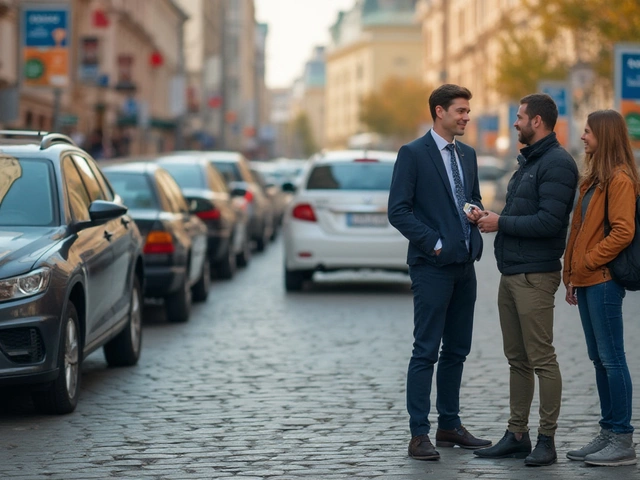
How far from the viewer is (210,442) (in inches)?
294

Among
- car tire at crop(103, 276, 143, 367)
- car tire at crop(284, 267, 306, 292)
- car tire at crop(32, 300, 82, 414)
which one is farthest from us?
car tire at crop(284, 267, 306, 292)

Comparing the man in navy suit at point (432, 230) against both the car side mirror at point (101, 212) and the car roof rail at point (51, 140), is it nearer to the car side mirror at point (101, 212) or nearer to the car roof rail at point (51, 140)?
the car side mirror at point (101, 212)

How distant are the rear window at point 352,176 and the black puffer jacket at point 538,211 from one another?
925 centimetres

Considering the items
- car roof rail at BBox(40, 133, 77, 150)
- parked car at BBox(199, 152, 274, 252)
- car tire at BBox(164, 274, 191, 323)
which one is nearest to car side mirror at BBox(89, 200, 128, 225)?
car roof rail at BBox(40, 133, 77, 150)

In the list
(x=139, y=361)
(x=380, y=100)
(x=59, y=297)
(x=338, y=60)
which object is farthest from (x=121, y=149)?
(x=338, y=60)

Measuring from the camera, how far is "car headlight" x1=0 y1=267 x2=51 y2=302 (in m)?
7.71

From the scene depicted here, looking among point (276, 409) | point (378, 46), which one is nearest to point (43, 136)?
point (276, 409)

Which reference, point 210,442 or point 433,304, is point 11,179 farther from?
point 433,304

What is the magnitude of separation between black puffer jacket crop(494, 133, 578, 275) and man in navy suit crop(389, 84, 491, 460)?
0.20 m

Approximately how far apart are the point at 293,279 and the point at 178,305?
12.6 feet

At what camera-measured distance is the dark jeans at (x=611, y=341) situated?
6.80 meters

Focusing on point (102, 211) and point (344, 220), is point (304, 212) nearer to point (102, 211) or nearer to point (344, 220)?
point (344, 220)

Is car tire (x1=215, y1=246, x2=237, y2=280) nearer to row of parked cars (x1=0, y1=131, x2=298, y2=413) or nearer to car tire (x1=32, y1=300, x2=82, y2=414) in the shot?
row of parked cars (x1=0, y1=131, x2=298, y2=413)

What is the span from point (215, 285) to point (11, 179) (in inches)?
372
